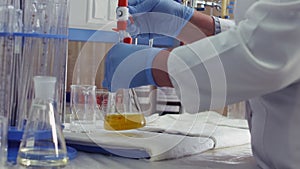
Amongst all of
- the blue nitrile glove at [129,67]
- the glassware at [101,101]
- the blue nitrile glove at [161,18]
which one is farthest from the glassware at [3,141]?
the blue nitrile glove at [161,18]

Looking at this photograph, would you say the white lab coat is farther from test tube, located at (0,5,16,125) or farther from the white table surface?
test tube, located at (0,5,16,125)

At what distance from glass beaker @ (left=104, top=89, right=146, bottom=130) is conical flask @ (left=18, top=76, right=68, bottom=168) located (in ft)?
0.88

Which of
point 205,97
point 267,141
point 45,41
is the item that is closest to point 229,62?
point 205,97

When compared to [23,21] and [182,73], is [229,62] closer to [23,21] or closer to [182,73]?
[182,73]

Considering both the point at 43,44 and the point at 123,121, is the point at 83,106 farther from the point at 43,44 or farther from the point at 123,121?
the point at 43,44

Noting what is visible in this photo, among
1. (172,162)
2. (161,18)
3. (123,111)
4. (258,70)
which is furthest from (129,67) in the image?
(161,18)

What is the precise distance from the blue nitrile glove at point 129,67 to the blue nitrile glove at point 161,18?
33 cm

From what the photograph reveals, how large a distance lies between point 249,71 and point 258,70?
0.05 ft

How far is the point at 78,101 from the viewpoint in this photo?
1.25 meters

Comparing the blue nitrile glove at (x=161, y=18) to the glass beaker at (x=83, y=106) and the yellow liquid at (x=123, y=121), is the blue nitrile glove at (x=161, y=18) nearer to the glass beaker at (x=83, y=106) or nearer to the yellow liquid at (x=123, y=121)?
the glass beaker at (x=83, y=106)

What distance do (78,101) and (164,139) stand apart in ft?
1.23

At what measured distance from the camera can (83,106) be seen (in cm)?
124

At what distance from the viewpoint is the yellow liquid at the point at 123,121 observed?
3.30 ft

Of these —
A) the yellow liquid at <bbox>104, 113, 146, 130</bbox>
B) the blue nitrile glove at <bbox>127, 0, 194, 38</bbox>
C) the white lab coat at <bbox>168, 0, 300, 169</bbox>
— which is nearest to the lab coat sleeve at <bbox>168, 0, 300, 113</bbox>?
the white lab coat at <bbox>168, 0, 300, 169</bbox>
